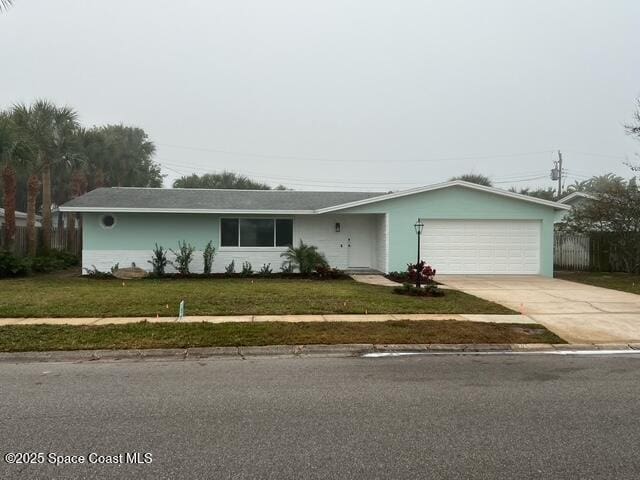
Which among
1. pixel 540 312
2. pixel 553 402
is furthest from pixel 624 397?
pixel 540 312

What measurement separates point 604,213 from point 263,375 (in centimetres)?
1850

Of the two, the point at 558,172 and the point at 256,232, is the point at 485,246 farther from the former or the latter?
the point at 558,172

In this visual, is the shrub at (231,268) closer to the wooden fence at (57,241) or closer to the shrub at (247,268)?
the shrub at (247,268)

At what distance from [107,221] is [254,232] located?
5.28m

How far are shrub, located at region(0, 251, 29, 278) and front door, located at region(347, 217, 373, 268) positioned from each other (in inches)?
451

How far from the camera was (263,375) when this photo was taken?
244 inches

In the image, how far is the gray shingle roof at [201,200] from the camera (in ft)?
58.0

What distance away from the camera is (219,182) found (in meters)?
50.1

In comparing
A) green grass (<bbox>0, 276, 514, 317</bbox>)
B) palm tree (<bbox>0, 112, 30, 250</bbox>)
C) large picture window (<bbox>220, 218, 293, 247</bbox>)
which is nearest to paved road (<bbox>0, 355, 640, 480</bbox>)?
green grass (<bbox>0, 276, 514, 317</bbox>)

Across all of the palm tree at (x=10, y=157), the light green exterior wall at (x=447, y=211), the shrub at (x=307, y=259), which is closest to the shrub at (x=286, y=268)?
the shrub at (x=307, y=259)

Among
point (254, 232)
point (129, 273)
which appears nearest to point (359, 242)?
point (254, 232)

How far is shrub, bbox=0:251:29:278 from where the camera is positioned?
16.4 meters

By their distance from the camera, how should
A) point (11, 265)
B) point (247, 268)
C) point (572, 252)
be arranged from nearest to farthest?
point (11, 265) < point (247, 268) < point (572, 252)

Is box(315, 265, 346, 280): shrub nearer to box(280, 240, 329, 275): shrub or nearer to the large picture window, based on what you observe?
box(280, 240, 329, 275): shrub
